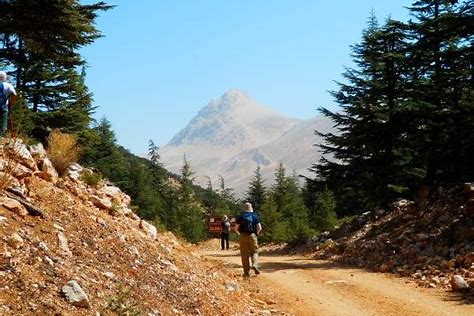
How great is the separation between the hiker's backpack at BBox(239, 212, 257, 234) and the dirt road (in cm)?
136

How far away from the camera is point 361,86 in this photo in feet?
77.2

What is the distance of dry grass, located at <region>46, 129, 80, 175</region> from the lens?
407 inches

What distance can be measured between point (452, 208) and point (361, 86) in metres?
9.79

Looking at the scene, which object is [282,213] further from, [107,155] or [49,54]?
[49,54]

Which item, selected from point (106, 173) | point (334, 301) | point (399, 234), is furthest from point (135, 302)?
point (106, 173)

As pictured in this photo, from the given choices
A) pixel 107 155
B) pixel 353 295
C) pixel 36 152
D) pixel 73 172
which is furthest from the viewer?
pixel 107 155

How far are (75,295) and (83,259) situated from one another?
4.92 feet

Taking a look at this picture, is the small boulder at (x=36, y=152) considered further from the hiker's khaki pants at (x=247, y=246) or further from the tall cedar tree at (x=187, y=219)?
the tall cedar tree at (x=187, y=219)

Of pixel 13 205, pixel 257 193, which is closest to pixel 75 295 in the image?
pixel 13 205

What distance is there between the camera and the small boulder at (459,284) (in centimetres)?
1013

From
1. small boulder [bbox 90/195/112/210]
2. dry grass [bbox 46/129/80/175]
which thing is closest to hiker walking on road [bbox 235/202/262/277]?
small boulder [bbox 90/195/112/210]

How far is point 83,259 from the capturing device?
687 centimetres

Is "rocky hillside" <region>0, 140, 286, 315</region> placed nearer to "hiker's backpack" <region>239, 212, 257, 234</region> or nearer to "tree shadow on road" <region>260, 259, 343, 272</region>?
"hiker's backpack" <region>239, 212, 257, 234</region>

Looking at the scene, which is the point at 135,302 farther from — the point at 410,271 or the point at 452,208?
the point at 452,208
